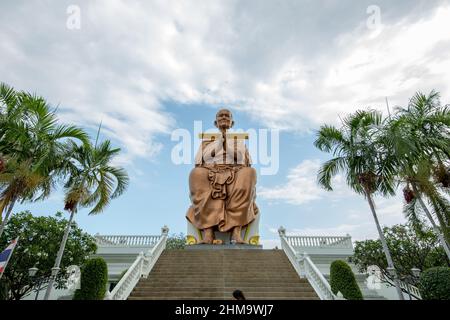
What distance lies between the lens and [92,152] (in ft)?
32.8

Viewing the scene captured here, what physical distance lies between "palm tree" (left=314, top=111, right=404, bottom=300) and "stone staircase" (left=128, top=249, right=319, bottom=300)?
10.5 feet

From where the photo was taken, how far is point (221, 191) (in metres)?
15.1

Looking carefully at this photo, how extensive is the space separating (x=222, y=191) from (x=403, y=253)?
33.5 feet

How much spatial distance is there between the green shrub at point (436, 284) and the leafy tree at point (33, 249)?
13874 mm

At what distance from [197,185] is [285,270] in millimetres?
6141

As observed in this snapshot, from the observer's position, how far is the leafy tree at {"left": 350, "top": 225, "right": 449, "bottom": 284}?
15234 mm

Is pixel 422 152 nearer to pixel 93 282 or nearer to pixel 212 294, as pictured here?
pixel 212 294

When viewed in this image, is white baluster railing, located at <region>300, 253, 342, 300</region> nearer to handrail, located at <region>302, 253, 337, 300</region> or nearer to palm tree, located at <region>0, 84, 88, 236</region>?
handrail, located at <region>302, 253, 337, 300</region>

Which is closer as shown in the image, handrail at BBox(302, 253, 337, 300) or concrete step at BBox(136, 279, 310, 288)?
handrail at BBox(302, 253, 337, 300)

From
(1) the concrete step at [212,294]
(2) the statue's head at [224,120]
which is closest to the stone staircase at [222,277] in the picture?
(1) the concrete step at [212,294]

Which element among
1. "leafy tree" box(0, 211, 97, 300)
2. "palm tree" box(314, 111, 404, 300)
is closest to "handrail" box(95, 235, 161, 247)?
"leafy tree" box(0, 211, 97, 300)
